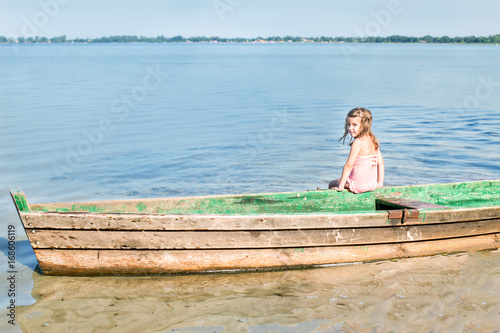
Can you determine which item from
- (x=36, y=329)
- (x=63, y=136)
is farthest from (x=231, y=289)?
(x=63, y=136)

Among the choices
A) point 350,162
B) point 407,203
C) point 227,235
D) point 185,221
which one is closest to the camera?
point 185,221

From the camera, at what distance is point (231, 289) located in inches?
207

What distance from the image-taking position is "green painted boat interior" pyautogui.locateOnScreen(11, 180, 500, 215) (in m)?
5.88

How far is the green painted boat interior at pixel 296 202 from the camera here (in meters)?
5.88

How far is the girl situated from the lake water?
1.14 metres

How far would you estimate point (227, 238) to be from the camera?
5.31 meters

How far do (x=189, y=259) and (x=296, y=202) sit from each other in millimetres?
1740

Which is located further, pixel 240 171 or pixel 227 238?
pixel 240 171

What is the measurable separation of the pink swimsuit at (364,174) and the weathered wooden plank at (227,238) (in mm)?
926

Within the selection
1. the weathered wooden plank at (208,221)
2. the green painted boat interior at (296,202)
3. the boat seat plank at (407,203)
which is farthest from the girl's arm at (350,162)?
the weathered wooden plank at (208,221)

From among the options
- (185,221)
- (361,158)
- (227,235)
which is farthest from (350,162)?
(185,221)

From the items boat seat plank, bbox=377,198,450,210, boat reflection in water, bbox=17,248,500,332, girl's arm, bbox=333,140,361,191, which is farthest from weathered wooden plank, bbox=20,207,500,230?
girl's arm, bbox=333,140,361,191

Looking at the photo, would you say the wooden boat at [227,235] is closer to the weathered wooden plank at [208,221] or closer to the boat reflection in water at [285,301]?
the weathered wooden plank at [208,221]

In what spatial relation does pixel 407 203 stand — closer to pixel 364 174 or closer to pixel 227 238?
pixel 364 174
